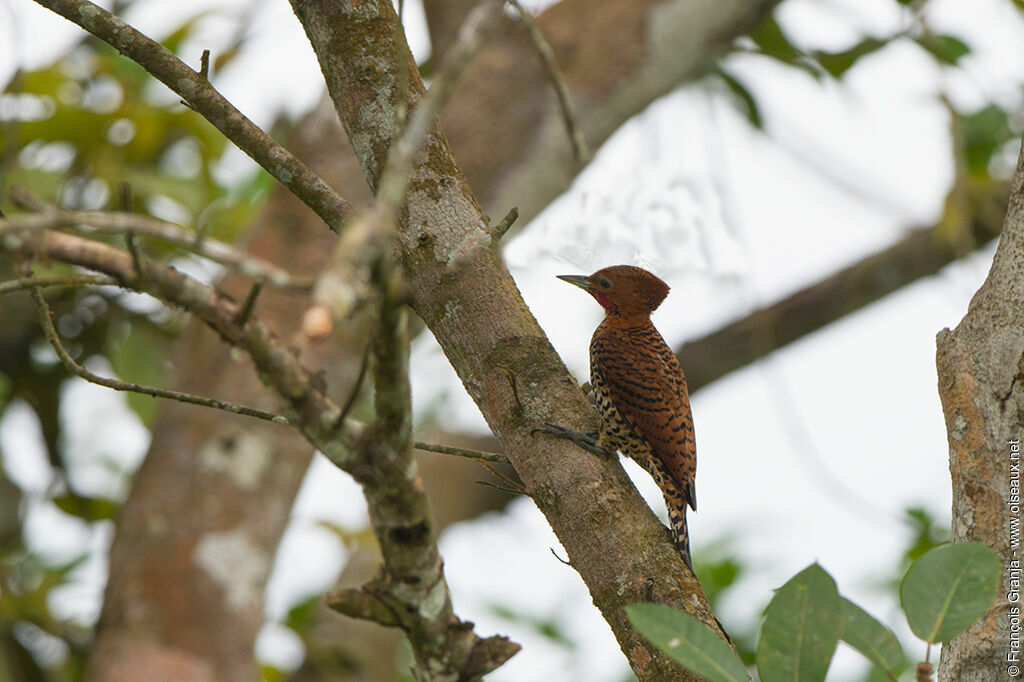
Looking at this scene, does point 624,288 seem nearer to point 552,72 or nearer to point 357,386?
point 552,72

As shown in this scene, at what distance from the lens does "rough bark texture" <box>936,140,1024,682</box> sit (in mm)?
1593

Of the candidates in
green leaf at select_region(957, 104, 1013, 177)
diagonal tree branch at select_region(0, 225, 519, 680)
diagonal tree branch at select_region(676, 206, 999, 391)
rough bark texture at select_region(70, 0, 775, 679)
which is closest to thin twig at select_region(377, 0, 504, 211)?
diagonal tree branch at select_region(0, 225, 519, 680)

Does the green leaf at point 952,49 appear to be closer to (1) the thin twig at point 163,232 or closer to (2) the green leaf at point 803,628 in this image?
(2) the green leaf at point 803,628

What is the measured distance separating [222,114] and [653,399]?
1611 millimetres

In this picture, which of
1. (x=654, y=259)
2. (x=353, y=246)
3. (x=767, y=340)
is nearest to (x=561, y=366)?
(x=353, y=246)

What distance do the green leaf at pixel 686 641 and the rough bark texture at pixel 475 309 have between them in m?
0.41

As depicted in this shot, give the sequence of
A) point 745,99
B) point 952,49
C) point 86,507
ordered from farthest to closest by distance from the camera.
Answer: point 745,99, point 86,507, point 952,49

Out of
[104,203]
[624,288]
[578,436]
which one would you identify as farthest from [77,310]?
[578,436]

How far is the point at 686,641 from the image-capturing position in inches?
52.4

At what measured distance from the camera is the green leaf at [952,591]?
53.2 inches

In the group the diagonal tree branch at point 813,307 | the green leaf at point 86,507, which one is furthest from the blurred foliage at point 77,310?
the diagonal tree branch at point 813,307

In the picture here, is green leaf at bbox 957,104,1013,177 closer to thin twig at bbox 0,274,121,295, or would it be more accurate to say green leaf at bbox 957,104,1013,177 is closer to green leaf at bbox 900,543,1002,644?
green leaf at bbox 900,543,1002,644

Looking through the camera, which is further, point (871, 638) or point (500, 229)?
point (500, 229)

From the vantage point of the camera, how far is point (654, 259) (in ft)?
10.7
